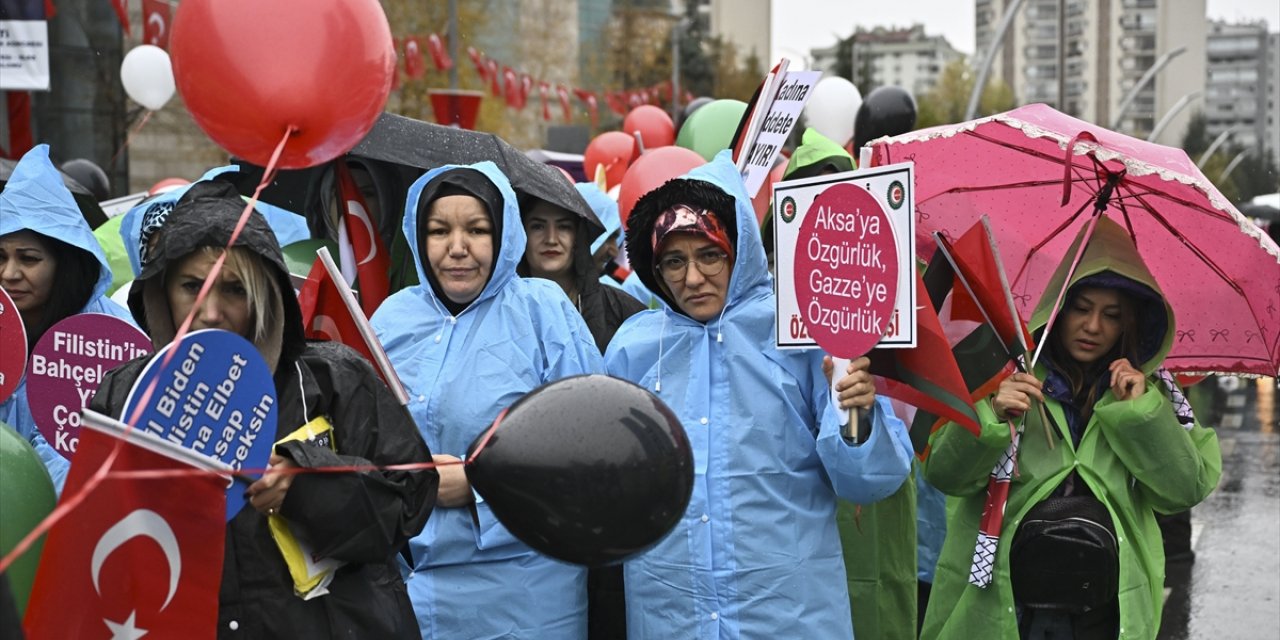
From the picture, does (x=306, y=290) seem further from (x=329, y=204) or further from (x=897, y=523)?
(x=897, y=523)

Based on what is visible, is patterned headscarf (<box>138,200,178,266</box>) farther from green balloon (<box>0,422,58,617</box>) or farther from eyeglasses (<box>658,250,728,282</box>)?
green balloon (<box>0,422,58,617</box>)

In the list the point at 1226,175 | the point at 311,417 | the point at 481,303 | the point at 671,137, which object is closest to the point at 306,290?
the point at 481,303

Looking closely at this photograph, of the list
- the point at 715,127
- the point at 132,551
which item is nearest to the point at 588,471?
the point at 132,551

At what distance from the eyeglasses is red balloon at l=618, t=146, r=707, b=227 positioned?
3192mm

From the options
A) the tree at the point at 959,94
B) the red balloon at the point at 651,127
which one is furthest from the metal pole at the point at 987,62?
the tree at the point at 959,94

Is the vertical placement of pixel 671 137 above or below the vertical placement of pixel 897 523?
above

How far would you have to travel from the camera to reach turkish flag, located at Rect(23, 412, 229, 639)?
244 centimetres

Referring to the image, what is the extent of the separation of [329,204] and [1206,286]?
10.1 ft

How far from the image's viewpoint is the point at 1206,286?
16.4ft

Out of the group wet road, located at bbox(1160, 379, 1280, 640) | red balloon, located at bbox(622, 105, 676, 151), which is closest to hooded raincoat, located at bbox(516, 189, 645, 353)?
wet road, located at bbox(1160, 379, 1280, 640)

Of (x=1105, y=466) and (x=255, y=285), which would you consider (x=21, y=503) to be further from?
(x=1105, y=466)

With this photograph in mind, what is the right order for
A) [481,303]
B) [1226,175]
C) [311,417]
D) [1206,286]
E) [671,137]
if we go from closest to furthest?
1. [311,417]
2. [481,303]
3. [1206,286]
4. [671,137]
5. [1226,175]

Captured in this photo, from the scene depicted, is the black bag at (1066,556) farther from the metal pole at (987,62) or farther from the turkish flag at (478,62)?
the turkish flag at (478,62)

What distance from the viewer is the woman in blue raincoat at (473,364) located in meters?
4.11
